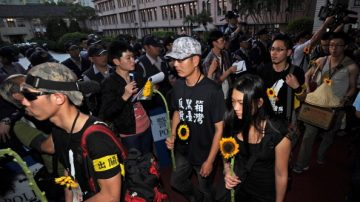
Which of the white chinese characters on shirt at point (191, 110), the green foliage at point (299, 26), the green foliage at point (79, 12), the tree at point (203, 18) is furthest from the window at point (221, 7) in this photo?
the green foliage at point (79, 12)

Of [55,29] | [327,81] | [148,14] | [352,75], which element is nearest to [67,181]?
[327,81]

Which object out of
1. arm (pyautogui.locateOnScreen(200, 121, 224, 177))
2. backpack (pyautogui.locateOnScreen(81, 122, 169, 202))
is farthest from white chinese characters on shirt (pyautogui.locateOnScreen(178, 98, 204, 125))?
backpack (pyautogui.locateOnScreen(81, 122, 169, 202))

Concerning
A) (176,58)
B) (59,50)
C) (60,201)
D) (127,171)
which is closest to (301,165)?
(176,58)

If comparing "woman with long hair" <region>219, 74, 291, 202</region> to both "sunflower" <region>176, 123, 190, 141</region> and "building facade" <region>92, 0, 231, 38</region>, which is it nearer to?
"sunflower" <region>176, 123, 190, 141</region>

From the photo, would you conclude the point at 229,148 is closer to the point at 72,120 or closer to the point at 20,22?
the point at 72,120

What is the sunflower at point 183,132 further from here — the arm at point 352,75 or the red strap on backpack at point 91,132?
the arm at point 352,75

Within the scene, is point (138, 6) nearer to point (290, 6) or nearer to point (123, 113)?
point (290, 6)

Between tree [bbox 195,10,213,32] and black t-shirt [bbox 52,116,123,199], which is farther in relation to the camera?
tree [bbox 195,10,213,32]

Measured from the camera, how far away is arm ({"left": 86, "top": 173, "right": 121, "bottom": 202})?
1.72 m

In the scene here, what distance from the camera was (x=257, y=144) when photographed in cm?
226

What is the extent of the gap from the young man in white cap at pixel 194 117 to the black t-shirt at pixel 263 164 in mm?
530

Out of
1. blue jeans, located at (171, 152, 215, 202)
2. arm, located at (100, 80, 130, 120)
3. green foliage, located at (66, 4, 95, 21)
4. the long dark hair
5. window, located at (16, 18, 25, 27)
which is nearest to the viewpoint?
the long dark hair

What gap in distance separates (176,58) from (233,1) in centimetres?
3052

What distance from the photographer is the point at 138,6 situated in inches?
2184
